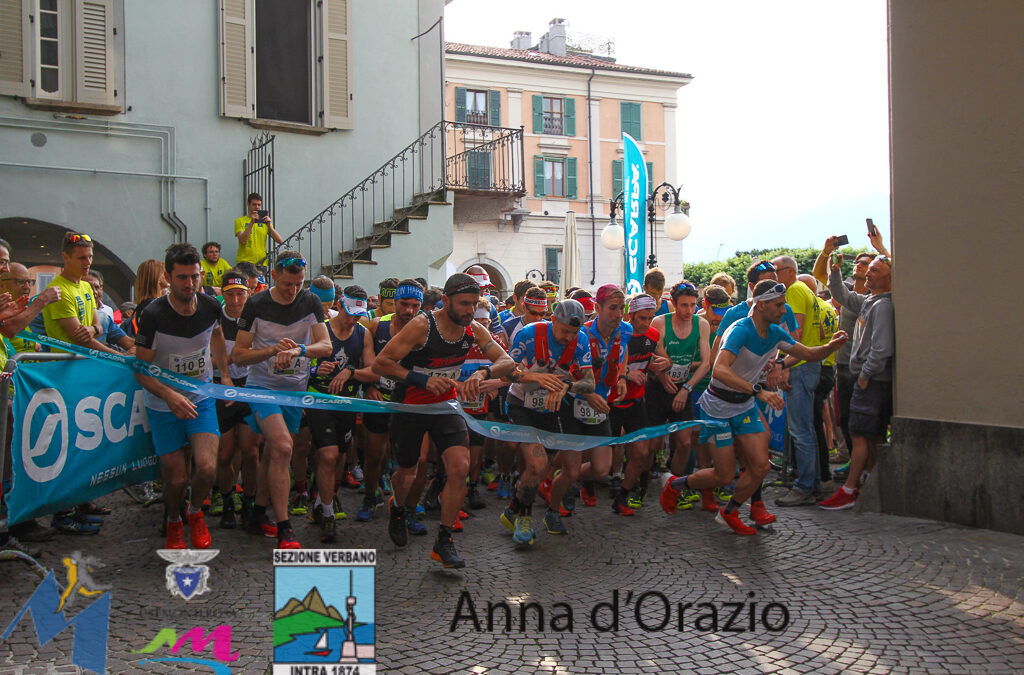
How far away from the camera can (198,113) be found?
1467cm

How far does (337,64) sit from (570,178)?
3047 centimetres

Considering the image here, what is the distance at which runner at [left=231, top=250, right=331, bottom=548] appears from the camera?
610cm

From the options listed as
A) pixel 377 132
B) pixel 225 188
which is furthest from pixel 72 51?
pixel 377 132

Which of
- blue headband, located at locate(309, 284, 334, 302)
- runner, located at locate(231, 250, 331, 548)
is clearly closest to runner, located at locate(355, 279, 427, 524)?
runner, located at locate(231, 250, 331, 548)

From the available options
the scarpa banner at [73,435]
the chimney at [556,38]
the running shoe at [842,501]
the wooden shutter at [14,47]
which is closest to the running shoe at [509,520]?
the scarpa banner at [73,435]

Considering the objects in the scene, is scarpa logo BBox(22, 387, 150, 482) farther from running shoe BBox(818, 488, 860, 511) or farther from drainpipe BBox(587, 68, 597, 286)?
drainpipe BBox(587, 68, 597, 286)

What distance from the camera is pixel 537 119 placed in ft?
148

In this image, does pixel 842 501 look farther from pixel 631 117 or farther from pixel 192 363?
pixel 631 117

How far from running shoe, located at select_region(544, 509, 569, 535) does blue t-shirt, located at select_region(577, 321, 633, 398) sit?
1.07 metres

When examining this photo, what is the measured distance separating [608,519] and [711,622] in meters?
2.81

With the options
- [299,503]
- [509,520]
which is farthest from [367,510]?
[509,520]

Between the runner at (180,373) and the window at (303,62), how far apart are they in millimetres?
10138

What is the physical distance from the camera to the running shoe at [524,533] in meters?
6.46

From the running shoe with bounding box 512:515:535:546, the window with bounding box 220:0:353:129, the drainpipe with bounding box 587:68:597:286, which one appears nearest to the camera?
the running shoe with bounding box 512:515:535:546
